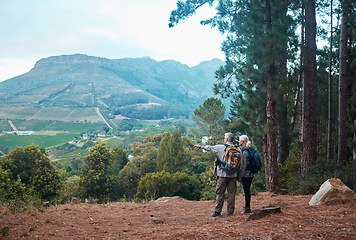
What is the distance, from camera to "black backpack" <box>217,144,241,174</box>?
498 centimetres

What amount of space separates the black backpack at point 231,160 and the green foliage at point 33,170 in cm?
2247

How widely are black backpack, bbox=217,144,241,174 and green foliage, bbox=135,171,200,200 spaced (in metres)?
21.9

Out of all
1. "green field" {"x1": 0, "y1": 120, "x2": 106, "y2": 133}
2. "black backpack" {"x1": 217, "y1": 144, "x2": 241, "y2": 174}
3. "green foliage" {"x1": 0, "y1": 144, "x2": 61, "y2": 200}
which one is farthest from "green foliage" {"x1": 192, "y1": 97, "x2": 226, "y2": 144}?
"green field" {"x1": 0, "y1": 120, "x2": 106, "y2": 133}

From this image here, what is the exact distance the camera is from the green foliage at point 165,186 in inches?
1037

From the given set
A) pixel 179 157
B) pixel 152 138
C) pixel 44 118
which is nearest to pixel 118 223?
pixel 179 157

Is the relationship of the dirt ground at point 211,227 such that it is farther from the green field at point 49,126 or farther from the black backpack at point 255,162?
the green field at point 49,126

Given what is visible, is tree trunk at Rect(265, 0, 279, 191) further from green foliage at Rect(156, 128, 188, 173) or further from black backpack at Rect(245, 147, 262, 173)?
green foliage at Rect(156, 128, 188, 173)

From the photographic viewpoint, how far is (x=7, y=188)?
17.9m

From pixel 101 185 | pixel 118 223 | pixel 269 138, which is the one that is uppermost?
pixel 269 138

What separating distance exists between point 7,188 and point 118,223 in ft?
54.0

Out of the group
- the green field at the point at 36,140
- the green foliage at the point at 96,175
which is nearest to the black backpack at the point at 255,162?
the green foliage at the point at 96,175

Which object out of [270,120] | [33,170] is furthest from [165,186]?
[270,120]

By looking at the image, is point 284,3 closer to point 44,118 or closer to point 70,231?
point 70,231

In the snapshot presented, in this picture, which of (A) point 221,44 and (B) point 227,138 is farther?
(A) point 221,44
